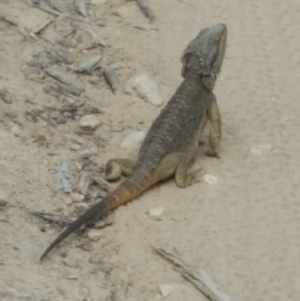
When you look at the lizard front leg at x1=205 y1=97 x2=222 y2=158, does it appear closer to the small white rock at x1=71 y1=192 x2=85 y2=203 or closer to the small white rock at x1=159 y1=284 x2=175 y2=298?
the small white rock at x1=71 y1=192 x2=85 y2=203

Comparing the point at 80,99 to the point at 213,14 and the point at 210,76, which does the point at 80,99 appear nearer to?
the point at 210,76

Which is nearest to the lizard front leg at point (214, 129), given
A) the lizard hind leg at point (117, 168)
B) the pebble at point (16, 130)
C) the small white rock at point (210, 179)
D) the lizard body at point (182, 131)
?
the lizard body at point (182, 131)

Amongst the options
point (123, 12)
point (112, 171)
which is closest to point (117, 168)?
point (112, 171)

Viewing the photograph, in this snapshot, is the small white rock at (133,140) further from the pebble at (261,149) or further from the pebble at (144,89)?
the pebble at (261,149)

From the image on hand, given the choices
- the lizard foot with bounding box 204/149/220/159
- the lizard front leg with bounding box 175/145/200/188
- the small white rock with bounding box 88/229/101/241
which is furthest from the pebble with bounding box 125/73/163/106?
the small white rock with bounding box 88/229/101/241

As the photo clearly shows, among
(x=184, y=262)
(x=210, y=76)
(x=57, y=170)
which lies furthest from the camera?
(x=210, y=76)

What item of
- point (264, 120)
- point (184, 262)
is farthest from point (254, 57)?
point (184, 262)
